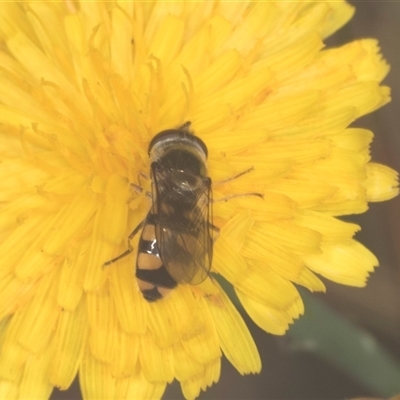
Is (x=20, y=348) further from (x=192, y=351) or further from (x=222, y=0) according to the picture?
(x=222, y=0)

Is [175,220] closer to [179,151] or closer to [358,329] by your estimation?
[179,151]

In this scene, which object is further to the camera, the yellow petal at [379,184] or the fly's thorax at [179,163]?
the yellow petal at [379,184]

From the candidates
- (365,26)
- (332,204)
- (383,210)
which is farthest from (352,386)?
(365,26)

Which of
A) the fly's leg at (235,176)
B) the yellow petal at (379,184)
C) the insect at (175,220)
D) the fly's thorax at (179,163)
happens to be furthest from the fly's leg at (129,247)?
the yellow petal at (379,184)

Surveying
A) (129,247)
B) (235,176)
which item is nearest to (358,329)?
(235,176)

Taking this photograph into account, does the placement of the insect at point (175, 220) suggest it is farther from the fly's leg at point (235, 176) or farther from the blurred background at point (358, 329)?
the blurred background at point (358, 329)

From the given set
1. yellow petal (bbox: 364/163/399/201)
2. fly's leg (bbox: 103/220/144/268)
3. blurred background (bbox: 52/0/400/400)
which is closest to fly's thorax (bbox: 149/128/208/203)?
fly's leg (bbox: 103/220/144/268)
